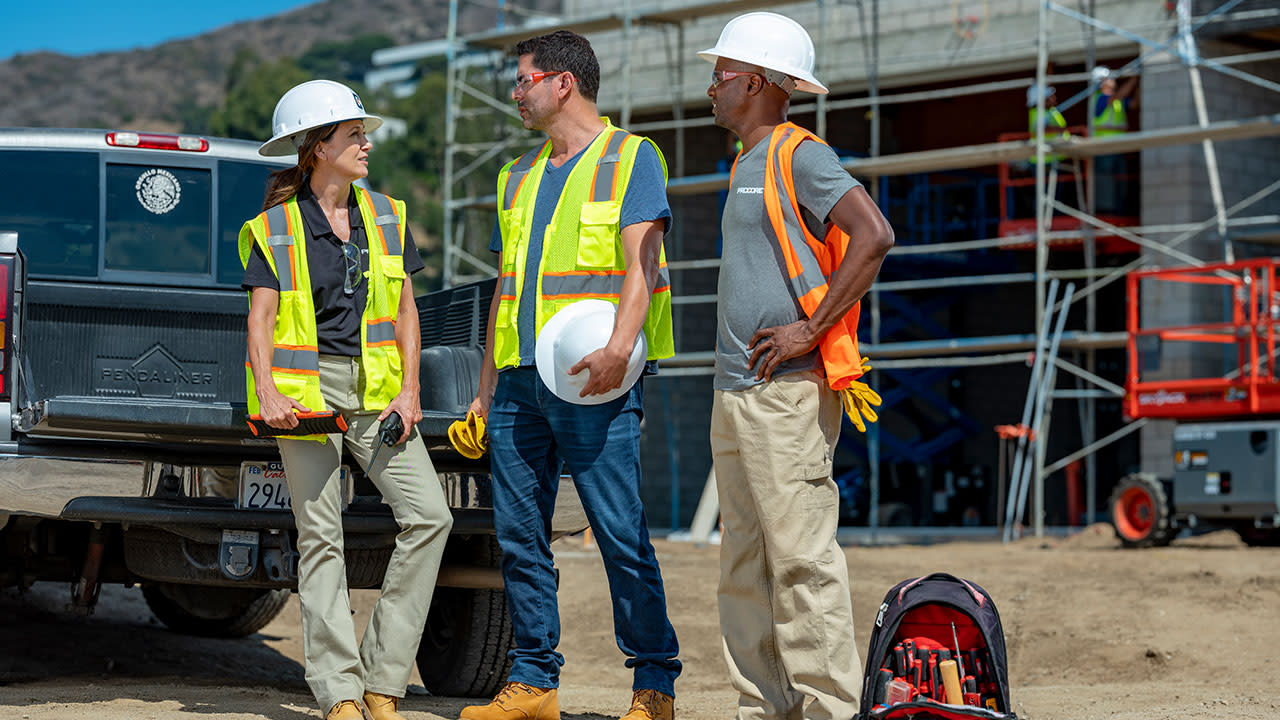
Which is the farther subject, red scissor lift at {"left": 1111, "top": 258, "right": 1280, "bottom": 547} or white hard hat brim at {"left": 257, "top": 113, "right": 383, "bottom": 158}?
red scissor lift at {"left": 1111, "top": 258, "right": 1280, "bottom": 547}

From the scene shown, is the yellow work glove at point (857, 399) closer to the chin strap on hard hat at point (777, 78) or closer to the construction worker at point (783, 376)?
the construction worker at point (783, 376)

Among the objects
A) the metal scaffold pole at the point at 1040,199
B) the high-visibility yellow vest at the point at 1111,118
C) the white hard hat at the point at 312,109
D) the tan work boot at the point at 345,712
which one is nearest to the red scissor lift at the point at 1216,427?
the metal scaffold pole at the point at 1040,199

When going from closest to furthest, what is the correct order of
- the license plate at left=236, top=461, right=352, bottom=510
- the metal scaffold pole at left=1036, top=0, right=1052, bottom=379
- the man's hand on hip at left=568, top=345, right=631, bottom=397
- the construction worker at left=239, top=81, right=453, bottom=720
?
the man's hand on hip at left=568, top=345, right=631, bottom=397, the construction worker at left=239, top=81, right=453, bottom=720, the license plate at left=236, top=461, right=352, bottom=510, the metal scaffold pole at left=1036, top=0, right=1052, bottom=379

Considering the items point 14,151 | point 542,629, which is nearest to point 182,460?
point 542,629

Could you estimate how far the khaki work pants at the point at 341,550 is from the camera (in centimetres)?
492

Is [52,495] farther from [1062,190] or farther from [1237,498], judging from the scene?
[1062,190]

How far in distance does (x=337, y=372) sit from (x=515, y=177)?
782 mm

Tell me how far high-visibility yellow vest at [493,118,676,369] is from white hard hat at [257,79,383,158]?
548mm

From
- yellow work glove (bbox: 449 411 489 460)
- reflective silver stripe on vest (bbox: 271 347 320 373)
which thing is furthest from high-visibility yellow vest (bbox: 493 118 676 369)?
reflective silver stripe on vest (bbox: 271 347 320 373)

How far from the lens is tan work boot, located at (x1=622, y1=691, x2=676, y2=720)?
488 centimetres

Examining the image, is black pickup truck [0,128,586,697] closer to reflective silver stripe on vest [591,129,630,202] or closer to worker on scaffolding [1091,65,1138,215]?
reflective silver stripe on vest [591,129,630,202]

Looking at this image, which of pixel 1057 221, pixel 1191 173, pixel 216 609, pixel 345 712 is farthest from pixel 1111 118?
pixel 345 712

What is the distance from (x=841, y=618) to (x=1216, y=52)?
14.6m

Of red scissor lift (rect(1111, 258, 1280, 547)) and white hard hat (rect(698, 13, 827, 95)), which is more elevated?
white hard hat (rect(698, 13, 827, 95))
